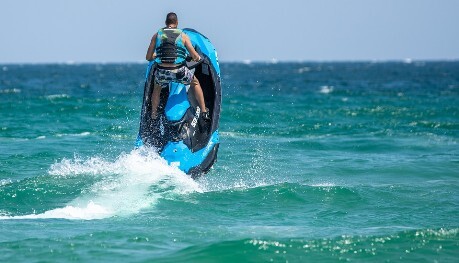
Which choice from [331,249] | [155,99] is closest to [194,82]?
[155,99]

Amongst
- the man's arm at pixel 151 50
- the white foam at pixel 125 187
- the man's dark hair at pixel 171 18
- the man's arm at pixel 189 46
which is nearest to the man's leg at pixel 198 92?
the man's arm at pixel 189 46

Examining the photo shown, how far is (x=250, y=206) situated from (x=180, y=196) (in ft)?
3.00

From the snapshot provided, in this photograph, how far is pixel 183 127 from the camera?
12203mm

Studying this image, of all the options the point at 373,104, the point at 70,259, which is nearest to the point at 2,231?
the point at 70,259

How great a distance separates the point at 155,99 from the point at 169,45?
99 centimetres

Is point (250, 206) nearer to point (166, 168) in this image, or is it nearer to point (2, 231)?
point (166, 168)

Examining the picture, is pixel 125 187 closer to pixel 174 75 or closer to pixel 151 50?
pixel 174 75

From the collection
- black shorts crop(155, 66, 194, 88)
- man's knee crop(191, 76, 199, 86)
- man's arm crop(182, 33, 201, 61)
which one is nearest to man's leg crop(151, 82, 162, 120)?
black shorts crop(155, 66, 194, 88)

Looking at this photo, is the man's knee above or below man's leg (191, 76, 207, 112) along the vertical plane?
above

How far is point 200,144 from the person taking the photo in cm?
1231

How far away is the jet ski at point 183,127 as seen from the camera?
39.5 ft

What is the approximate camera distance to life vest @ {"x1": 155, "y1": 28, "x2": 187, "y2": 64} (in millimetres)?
11625

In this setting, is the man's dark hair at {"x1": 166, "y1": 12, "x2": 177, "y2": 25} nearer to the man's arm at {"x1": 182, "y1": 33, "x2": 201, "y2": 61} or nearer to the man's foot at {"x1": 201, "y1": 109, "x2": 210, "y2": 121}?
the man's arm at {"x1": 182, "y1": 33, "x2": 201, "y2": 61}

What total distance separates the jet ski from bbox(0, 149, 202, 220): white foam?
194mm
